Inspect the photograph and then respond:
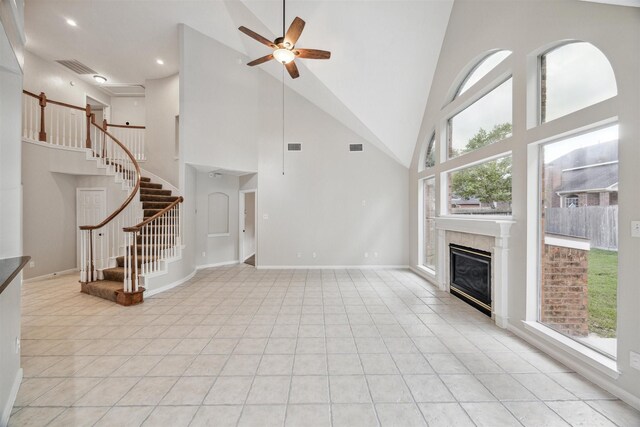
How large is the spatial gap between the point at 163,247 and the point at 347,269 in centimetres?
419

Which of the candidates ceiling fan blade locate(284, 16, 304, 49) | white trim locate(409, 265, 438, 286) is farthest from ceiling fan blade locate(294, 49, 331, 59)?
white trim locate(409, 265, 438, 286)

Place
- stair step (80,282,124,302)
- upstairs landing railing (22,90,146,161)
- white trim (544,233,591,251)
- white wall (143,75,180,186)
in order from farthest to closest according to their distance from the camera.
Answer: white wall (143,75,180,186), upstairs landing railing (22,90,146,161), stair step (80,282,124,302), white trim (544,233,591,251)

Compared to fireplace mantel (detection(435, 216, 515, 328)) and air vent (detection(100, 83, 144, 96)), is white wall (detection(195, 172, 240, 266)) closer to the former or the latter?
air vent (detection(100, 83, 144, 96))

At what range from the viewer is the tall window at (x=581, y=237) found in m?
2.21

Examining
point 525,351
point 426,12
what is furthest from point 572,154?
point 426,12

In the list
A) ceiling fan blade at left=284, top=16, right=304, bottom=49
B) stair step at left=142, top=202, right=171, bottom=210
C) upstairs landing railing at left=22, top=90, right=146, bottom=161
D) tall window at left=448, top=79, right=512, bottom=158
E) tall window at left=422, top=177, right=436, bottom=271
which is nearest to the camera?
ceiling fan blade at left=284, top=16, right=304, bottom=49

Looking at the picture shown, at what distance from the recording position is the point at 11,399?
1.89 meters

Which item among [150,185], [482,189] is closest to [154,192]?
[150,185]

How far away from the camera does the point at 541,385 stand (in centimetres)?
215

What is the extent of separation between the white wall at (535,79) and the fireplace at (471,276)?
51 centimetres

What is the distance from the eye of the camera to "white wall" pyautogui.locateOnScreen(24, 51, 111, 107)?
19.5ft

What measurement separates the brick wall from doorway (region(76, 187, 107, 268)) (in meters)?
8.26

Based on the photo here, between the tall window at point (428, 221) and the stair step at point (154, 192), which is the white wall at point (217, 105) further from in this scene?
the tall window at point (428, 221)

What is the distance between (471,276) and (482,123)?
243 cm
